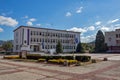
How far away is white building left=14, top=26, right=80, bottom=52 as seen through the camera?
64000mm

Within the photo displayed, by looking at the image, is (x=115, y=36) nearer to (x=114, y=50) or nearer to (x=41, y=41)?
(x=114, y=50)

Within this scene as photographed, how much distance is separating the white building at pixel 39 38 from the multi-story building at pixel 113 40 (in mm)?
16876

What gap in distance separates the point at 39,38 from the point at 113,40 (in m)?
34.6

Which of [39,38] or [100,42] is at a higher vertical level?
[39,38]

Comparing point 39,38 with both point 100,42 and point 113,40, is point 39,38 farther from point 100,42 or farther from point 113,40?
point 113,40

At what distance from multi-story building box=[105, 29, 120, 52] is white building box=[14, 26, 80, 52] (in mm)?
16876

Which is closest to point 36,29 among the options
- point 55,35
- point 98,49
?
point 55,35

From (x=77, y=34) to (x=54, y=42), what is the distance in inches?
611

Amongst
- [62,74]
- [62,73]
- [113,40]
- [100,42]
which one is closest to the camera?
[62,74]

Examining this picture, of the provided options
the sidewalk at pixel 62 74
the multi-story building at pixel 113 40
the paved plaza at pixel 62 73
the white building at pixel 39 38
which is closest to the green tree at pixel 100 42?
the multi-story building at pixel 113 40

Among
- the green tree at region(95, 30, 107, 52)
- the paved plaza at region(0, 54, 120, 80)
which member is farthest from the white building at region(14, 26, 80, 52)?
the paved plaza at region(0, 54, 120, 80)

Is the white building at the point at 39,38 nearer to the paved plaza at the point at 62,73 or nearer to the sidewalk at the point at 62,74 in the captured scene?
the paved plaza at the point at 62,73

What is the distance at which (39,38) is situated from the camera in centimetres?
6819

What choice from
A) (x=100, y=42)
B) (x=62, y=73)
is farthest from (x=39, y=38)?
(x=62, y=73)
